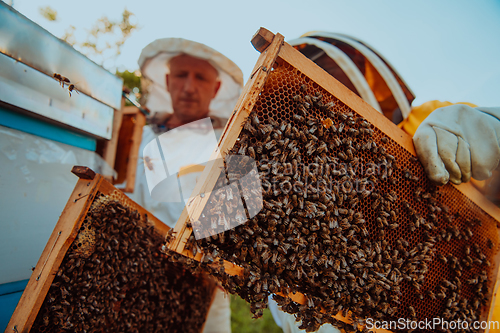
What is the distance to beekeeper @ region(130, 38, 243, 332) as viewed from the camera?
3.99 metres

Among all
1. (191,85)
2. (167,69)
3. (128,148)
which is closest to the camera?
(128,148)

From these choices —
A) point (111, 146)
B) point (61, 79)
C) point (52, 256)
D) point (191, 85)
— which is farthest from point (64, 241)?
point (191, 85)

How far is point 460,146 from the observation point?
2.54 m

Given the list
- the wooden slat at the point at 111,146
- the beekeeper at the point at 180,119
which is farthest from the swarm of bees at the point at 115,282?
the wooden slat at the point at 111,146

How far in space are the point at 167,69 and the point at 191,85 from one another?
0.85m

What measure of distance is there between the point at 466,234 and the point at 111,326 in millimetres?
3953

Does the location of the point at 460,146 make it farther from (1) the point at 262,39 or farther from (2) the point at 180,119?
(2) the point at 180,119

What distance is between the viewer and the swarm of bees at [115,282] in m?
2.15

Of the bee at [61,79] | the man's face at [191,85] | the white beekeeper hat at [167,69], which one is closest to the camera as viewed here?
the bee at [61,79]

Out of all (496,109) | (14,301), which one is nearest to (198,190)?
(14,301)

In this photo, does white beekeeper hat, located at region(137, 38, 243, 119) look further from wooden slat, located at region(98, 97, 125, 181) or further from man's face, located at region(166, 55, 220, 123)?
wooden slat, located at region(98, 97, 125, 181)

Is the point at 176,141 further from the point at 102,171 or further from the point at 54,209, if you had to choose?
Answer: the point at 54,209

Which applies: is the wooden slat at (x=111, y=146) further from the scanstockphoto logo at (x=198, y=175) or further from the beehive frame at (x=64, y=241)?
the beehive frame at (x=64, y=241)

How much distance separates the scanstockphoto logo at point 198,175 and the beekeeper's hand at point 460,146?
6.31 ft
